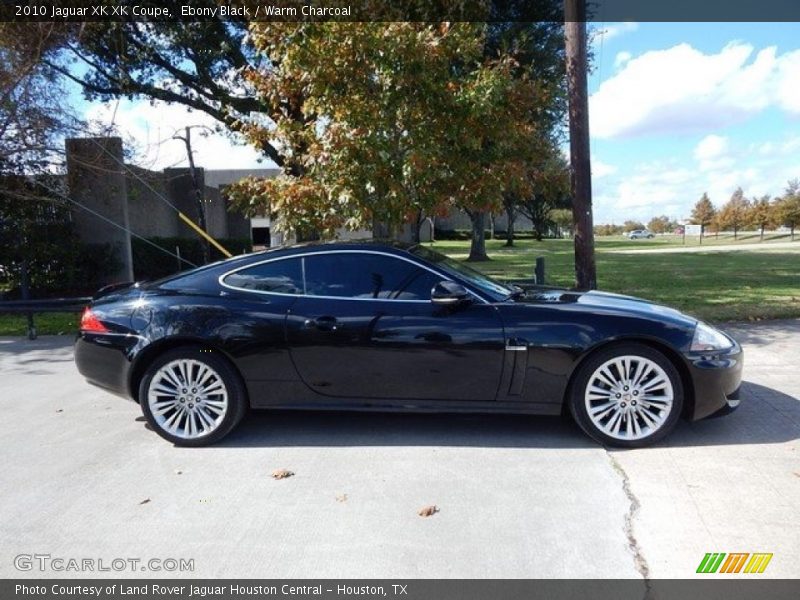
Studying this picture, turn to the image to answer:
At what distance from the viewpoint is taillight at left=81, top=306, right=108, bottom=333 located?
14.5ft

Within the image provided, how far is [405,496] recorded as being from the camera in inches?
135

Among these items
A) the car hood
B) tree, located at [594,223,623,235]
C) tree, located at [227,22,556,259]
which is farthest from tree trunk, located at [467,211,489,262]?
tree, located at [594,223,623,235]

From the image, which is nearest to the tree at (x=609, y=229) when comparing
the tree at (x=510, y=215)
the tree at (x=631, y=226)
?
the tree at (x=631, y=226)

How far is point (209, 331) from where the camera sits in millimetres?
4246

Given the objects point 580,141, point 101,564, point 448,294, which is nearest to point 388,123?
point 580,141

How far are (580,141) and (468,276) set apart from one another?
14.2 feet

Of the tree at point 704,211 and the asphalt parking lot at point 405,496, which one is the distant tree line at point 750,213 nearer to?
the tree at point 704,211

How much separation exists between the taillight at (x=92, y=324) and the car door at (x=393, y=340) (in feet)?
4.83

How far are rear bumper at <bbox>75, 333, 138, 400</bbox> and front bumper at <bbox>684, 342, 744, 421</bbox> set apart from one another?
4.03 metres

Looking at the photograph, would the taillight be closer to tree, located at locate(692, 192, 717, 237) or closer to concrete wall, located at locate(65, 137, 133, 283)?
concrete wall, located at locate(65, 137, 133, 283)
